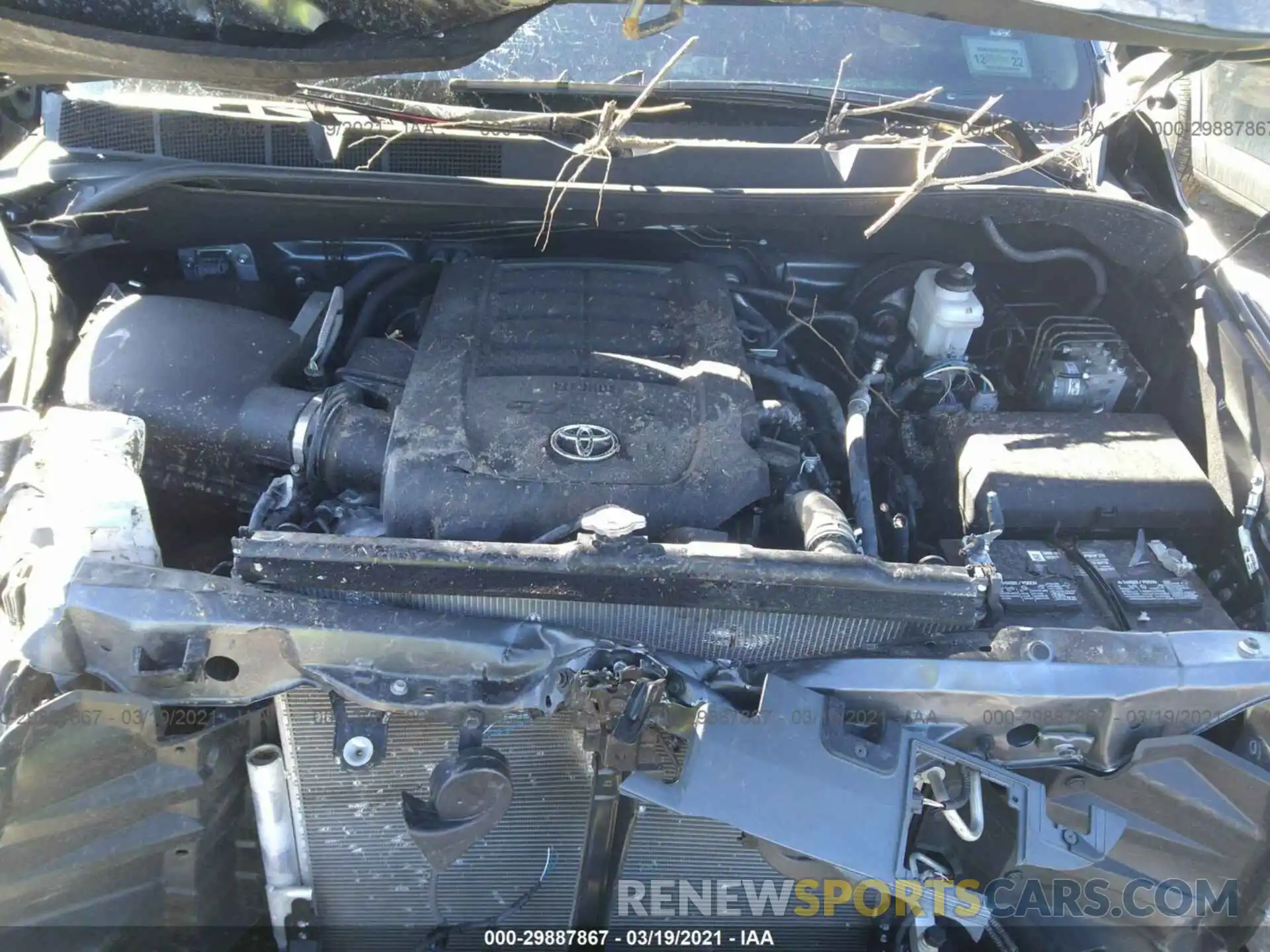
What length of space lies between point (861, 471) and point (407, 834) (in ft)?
3.56

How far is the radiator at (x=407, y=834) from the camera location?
1.71 metres

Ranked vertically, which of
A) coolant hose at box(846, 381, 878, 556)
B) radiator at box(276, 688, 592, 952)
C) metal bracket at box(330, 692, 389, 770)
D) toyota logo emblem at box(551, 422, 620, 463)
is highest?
toyota logo emblem at box(551, 422, 620, 463)

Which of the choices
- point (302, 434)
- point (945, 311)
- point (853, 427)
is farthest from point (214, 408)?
point (945, 311)

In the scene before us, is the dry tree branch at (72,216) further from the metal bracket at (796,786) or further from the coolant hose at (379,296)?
the metal bracket at (796,786)

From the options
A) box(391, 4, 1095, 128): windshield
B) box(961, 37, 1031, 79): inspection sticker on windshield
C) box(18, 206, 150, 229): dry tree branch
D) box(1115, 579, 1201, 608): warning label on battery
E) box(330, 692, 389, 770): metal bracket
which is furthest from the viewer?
box(961, 37, 1031, 79): inspection sticker on windshield

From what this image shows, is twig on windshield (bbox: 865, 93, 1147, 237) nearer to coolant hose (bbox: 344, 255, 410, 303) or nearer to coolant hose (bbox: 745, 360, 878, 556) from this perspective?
coolant hose (bbox: 745, 360, 878, 556)

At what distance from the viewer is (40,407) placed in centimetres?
187

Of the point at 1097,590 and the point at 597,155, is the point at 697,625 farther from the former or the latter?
the point at 597,155

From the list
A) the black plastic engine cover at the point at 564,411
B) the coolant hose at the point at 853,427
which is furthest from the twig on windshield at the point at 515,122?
the coolant hose at the point at 853,427

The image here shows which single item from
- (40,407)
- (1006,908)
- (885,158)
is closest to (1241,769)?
(1006,908)

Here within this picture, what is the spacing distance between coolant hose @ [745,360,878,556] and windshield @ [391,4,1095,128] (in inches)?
30.4

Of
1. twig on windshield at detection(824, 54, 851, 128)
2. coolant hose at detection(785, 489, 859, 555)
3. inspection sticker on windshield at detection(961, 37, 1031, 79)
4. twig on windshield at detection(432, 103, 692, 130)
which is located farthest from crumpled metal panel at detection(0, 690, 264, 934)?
inspection sticker on windshield at detection(961, 37, 1031, 79)

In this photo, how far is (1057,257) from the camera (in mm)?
2336

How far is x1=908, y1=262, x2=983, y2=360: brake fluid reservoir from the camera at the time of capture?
2.21m
